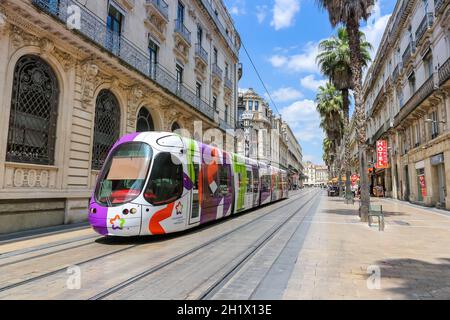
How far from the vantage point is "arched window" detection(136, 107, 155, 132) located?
18.0 meters

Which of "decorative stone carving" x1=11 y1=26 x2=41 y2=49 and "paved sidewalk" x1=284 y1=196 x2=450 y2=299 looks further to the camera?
"decorative stone carving" x1=11 y1=26 x2=41 y2=49

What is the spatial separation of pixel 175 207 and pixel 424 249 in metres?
6.33

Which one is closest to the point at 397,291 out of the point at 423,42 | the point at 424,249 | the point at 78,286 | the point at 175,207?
the point at 424,249

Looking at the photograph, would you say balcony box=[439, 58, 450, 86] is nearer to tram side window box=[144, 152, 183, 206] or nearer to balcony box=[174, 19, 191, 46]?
tram side window box=[144, 152, 183, 206]

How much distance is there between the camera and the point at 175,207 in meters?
8.98

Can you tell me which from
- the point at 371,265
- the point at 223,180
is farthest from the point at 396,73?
the point at 371,265

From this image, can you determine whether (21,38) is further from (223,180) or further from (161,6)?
(161,6)

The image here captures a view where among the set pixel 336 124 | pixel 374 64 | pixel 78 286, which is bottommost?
pixel 78 286

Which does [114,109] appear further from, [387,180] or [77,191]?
[387,180]

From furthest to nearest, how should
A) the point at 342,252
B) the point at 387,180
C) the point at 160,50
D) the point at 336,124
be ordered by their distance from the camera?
1. the point at 336,124
2. the point at 387,180
3. the point at 160,50
4. the point at 342,252

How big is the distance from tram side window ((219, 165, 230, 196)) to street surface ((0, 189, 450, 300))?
9.29 ft

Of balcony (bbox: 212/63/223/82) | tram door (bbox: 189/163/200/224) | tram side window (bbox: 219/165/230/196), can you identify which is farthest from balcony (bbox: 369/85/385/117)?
tram door (bbox: 189/163/200/224)

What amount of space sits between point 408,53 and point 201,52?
1589 cm

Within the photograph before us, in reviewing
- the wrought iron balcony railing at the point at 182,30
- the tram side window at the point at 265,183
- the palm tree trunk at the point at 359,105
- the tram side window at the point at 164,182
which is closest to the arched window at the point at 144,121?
the wrought iron balcony railing at the point at 182,30
